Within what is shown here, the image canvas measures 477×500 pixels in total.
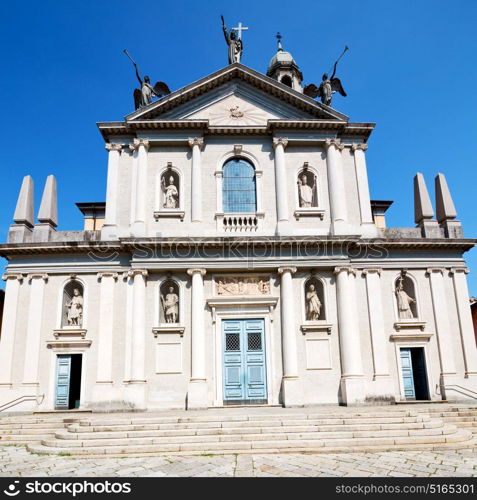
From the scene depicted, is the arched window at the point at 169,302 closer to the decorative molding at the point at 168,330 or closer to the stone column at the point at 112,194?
the decorative molding at the point at 168,330

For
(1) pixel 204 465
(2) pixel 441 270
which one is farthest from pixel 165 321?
(2) pixel 441 270

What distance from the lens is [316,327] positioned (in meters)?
16.3

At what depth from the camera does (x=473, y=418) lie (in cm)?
1316

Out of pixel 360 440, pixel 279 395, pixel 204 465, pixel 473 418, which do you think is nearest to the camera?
pixel 204 465

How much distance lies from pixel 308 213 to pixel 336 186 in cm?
158

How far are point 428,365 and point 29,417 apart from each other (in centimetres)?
1356

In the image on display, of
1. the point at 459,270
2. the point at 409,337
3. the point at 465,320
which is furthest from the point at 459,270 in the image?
the point at 409,337

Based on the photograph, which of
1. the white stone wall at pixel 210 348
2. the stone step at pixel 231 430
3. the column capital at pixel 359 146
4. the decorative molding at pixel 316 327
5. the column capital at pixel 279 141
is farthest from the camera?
the column capital at pixel 359 146

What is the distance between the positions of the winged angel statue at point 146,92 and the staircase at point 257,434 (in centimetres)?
1254

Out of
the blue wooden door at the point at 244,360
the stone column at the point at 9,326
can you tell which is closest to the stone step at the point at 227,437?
the blue wooden door at the point at 244,360

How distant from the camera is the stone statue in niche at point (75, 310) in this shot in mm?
16594
